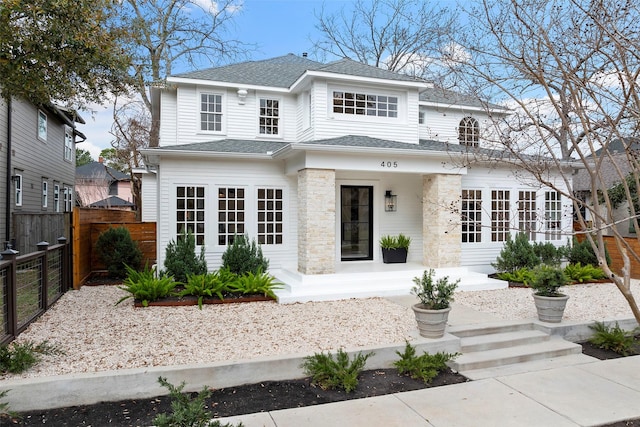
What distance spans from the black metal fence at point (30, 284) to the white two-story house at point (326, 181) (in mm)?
2004

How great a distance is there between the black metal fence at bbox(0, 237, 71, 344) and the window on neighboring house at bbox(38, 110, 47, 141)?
26.7ft

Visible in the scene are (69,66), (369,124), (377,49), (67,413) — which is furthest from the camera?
(377,49)

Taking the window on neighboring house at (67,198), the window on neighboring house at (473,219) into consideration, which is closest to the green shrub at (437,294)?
the window on neighboring house at (473,219)

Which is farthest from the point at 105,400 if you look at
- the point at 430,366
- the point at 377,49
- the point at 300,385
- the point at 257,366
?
the point at 377,49

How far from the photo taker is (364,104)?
35.8 ft

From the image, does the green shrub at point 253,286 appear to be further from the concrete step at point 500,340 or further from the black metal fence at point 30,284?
the concrete step at point 500,340

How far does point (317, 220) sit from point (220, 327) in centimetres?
357

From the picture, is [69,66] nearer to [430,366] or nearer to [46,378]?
[46,378]

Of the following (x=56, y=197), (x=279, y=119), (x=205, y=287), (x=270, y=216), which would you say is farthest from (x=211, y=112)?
(x=56, y=197)

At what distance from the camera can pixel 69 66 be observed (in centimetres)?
518

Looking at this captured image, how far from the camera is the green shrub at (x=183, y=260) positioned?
8.98 metres

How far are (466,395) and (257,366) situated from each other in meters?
2.22

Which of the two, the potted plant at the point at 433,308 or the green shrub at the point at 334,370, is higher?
the potted plant at the point at 433,308

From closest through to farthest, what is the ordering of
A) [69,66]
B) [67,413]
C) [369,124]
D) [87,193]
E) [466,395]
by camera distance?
[67,413], [466,395], [69,66], [369,124], [87,193]
